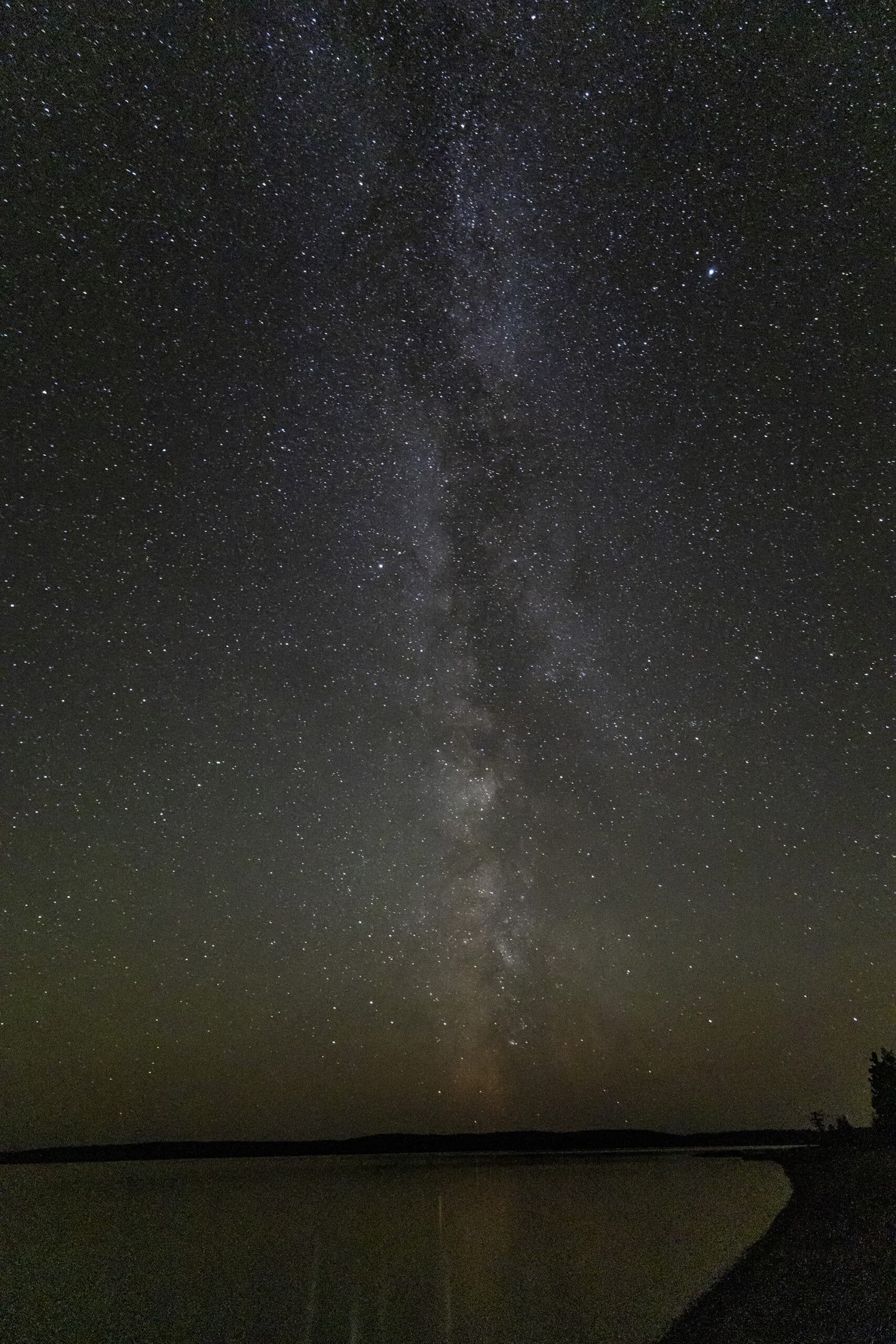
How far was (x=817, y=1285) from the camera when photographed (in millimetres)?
12234

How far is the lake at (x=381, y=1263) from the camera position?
1406cm

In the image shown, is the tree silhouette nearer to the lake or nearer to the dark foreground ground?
the lake

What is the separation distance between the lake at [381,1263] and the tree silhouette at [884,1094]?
13.8 ft

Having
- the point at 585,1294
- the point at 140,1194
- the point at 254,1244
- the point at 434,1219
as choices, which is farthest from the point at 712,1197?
the point at 140,1194

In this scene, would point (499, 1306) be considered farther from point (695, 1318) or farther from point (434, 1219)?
point (434, 1219)

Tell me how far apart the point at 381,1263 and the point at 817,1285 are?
474 inches

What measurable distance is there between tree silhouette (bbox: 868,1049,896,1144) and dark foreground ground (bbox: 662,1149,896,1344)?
8919 mm

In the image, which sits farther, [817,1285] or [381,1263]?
[381,1263]

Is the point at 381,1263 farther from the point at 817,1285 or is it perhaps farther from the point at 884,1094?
the point at 884,1094

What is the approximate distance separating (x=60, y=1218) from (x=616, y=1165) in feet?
178

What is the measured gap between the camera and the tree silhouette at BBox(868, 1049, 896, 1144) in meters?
28.2

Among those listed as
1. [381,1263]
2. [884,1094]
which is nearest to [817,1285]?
[381,1263]

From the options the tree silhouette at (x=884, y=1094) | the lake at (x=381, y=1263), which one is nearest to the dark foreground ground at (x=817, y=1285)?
the lake at (x=381, y=1263)

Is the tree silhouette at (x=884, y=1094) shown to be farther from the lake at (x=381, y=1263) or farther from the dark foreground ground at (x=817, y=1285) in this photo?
the dark foreground ground at (x=817, y=1285)
